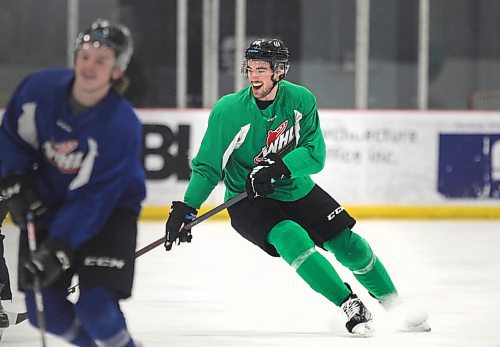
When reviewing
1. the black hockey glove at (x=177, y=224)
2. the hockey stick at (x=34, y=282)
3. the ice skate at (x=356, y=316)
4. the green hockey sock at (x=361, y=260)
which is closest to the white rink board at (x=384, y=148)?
the green hockey sock at (x=361, y=260)

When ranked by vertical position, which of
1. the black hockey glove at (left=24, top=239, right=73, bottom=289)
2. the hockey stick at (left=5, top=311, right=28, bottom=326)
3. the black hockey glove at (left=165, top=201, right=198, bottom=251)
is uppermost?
the black hockey glove at (left=24, top=239, right=73, bottom=289)

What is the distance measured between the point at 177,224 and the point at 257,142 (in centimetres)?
45

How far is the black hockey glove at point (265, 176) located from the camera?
3597 mm

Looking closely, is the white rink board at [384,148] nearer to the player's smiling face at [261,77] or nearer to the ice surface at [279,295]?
the ice surface at [279,295]

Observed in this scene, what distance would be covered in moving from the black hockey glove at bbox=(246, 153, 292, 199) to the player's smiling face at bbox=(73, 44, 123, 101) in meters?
1.05

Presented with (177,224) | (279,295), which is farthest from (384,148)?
(177,224)

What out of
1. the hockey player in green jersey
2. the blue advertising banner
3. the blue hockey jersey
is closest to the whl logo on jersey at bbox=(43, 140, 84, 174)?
the blue hockey jersey

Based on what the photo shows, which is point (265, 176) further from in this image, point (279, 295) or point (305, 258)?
point (279, 295)

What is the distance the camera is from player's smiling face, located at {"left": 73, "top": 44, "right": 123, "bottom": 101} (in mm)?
2598

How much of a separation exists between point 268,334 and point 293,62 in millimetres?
5218

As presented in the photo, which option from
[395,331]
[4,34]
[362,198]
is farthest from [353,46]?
[395,331]

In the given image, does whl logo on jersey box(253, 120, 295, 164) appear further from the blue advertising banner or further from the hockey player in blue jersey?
the blue advertising banner

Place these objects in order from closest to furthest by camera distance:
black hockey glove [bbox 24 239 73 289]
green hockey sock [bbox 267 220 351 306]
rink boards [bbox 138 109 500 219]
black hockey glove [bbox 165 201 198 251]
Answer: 1. black hockey glove [bbox 24 239 73 289]
2. black hockey glove [bbox 165 201 198 251]
3. green hockey sock [bbox 267 220 351 306]
4. rink boards [bbox 138 109 500 219]

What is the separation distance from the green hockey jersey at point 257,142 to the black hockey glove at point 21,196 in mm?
1018
